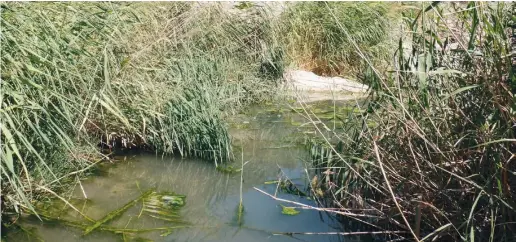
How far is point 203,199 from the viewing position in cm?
454

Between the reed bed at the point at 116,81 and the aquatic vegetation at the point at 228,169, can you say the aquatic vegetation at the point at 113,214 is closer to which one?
the reed bed at the point at 116,81

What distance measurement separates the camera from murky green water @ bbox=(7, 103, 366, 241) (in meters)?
3.77

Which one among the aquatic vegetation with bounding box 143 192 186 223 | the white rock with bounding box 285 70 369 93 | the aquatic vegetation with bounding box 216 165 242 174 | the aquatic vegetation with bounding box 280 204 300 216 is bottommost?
the aquatic vegetation with bounding box 143 192 186 223

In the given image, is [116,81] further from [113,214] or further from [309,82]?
[309,82]

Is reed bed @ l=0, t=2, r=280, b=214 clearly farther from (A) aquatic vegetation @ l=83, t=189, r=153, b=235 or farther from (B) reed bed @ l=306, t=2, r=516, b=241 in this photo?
(B) reed bed @ l=306, t=2, r=516, b=241

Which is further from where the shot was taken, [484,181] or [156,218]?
[156,218]

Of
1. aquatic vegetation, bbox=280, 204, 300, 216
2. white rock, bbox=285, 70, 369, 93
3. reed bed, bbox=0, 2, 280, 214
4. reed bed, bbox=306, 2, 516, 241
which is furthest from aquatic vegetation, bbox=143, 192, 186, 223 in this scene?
white rock, bbox=285, 70, 369, 93

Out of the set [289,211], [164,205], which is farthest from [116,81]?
[289,211]

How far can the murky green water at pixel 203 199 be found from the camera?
12.4 feet

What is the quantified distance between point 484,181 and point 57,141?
8.09ft

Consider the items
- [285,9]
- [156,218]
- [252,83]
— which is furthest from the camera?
[285,9]

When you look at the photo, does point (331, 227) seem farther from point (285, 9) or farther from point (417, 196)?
point (285, 9)

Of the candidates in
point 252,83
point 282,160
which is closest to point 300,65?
point 252,83

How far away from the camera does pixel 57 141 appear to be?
12.6 feet
